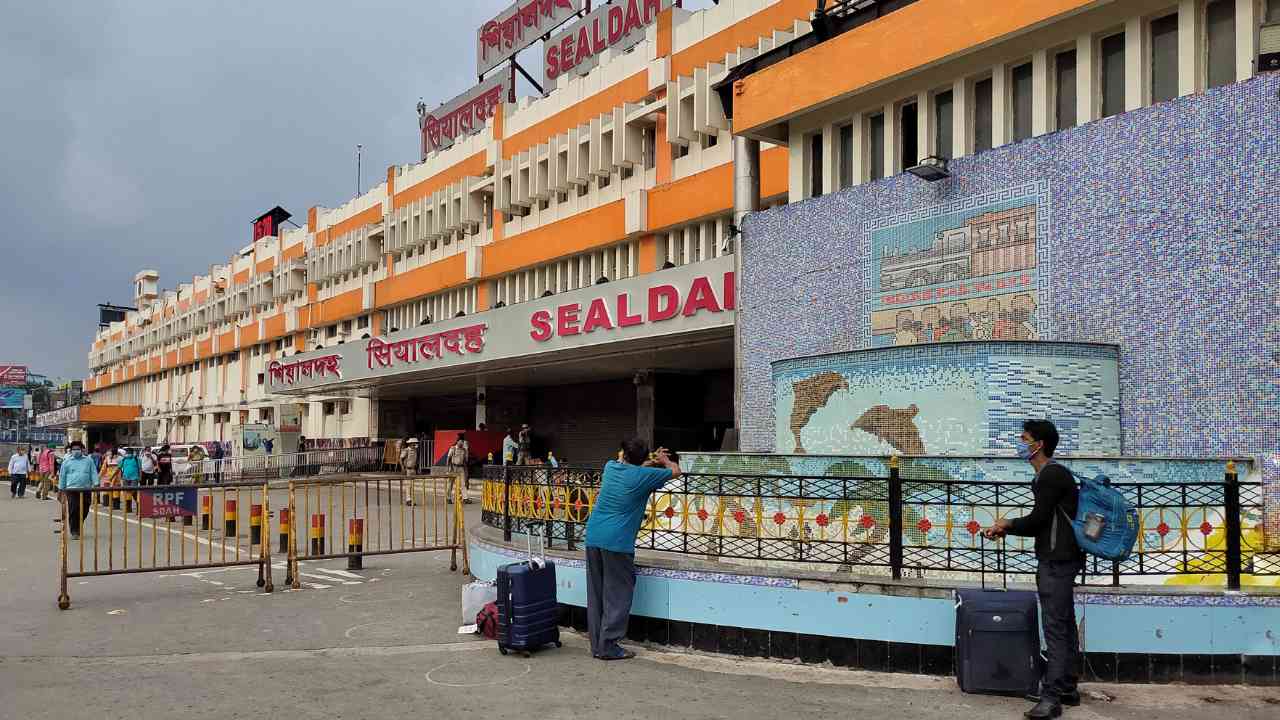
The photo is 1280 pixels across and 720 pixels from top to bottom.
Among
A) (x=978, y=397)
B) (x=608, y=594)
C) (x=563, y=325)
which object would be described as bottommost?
(x=608, y=594)

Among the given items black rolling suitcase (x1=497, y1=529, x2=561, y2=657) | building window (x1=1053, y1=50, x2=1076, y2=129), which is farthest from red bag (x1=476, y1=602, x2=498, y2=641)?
building window (x1=1053, y1=50, x2=1076, y2=129)

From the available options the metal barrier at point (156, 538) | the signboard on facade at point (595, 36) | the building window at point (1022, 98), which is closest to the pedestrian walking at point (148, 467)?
the metal barrier at point (156, 538)

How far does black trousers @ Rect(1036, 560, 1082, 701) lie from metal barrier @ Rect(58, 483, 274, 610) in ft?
28.3

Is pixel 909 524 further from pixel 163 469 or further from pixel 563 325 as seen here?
pixel 163 469

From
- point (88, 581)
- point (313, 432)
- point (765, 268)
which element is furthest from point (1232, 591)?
point (313, 432)

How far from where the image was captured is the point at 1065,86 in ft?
37.7

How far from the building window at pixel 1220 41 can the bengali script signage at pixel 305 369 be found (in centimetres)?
2827

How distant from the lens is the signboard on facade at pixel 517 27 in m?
31.6

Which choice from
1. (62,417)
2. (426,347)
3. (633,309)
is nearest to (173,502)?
(633,309)

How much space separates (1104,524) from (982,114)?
778cm

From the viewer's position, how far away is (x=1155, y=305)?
32.6 feet

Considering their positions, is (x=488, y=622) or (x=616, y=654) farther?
(x=488, y=622)

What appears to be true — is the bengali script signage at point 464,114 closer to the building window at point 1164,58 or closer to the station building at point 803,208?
the station building at point 803,208

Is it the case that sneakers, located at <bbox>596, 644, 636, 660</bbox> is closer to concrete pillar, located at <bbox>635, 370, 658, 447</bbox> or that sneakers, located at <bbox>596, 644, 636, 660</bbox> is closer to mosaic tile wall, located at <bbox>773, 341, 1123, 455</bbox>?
mosaic tile wall, located at <bbox>773, 341, 1123, 455</bbox>
